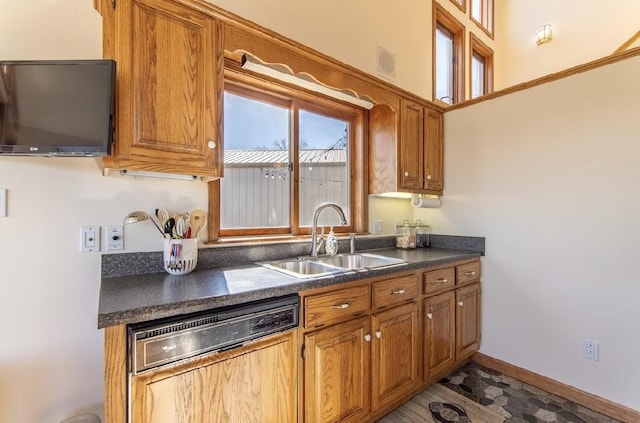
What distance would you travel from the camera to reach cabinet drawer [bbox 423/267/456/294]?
6.23ft

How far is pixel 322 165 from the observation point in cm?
234

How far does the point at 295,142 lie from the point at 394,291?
4.03 ft

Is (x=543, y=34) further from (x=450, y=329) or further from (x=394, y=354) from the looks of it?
(x=394, y=354)

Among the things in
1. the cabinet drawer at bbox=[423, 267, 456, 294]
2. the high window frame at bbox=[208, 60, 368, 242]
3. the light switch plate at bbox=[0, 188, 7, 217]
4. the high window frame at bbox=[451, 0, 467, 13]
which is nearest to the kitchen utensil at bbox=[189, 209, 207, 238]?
the high window frame at bbox=[208, 60, 368, 242]

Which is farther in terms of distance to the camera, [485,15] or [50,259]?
[485,15]

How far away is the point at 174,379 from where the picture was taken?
39.5 inches

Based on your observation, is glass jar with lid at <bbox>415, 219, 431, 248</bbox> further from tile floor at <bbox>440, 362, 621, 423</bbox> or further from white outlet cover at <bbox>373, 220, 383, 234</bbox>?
tile floor at <bbox>440, 362, 621, 423</bbox>

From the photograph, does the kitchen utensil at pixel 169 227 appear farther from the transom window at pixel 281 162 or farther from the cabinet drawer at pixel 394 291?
the cabinet drawer at pixel 394 291

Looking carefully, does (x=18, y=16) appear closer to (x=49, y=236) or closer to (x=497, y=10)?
(x=49, y=236)

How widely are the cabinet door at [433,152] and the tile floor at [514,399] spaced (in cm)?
148

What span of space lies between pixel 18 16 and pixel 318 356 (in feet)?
6.39

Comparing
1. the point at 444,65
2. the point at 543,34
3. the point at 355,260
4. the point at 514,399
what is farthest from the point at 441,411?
the point at 543,34

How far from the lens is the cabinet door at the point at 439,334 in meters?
1.90

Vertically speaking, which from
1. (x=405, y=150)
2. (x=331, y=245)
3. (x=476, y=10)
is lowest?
(x=331, y=245)
